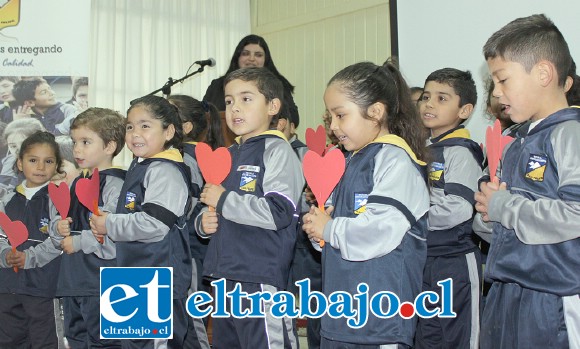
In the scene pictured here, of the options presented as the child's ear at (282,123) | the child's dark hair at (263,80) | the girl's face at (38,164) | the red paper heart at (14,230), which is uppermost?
the child's dark hair at (263,80)

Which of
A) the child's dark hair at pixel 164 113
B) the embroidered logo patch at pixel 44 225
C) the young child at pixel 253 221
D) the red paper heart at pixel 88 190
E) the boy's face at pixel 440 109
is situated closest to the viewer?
the young child at pixel 253 221

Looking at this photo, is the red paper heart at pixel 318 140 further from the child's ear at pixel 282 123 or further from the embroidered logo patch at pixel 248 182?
the embroidered logo patch at pixel 248 182

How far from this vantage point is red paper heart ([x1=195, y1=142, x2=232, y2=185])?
8.83 ft

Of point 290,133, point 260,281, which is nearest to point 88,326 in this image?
point 260,281

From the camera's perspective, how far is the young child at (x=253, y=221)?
2.62 meters

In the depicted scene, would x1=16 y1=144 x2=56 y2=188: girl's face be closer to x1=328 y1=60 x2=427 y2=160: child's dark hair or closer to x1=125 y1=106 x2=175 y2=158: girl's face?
x1=125 y1=106 x2=175 y2=158: girl's face

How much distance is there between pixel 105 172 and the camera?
10.8ft

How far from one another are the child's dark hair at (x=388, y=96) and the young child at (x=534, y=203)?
323 mm

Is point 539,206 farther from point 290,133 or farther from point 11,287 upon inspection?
point 11,287

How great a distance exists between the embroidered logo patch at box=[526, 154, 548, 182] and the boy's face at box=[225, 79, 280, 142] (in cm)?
126

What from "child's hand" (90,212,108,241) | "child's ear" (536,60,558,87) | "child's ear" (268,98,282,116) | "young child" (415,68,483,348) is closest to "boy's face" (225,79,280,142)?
"child's ear" (268,98,282,116)

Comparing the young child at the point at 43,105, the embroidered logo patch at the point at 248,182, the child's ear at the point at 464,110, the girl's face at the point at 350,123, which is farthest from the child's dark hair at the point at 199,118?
the young child at the point at 43,105

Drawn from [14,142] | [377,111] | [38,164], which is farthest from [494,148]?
[14,142]

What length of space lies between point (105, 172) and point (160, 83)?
3.60m
